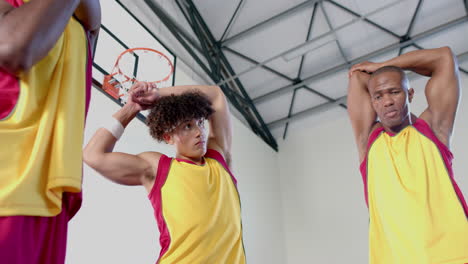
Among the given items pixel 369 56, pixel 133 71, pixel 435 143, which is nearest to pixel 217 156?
pixel 435 143

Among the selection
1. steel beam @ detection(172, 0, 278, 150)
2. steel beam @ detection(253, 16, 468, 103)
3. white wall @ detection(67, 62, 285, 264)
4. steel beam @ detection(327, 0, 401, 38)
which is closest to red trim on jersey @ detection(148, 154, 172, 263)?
white wall @ detection(67, 62, 285, 264)

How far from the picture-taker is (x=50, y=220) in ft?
3.01

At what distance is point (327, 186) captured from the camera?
9188 mm

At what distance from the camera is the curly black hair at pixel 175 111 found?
2451mm

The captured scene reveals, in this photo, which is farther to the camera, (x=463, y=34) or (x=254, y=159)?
(x=254, y=159)

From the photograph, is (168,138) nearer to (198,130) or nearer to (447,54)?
(198,130)

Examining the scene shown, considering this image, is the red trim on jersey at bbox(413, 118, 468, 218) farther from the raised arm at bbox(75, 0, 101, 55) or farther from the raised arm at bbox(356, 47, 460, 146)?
the raised arm at bbox(75, 0, 101, 55)

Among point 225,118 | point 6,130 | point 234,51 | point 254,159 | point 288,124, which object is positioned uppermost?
point 234,51

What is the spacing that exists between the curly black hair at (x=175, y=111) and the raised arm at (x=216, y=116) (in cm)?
5

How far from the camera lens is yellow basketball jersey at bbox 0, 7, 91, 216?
2.80 ft

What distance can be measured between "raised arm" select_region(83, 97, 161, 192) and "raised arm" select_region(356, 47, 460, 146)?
1.54 metres

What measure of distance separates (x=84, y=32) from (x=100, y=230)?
3.42 m

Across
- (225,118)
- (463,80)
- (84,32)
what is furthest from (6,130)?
(463,80)

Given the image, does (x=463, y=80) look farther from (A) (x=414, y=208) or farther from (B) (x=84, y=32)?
(B) (x=84, y=32)
